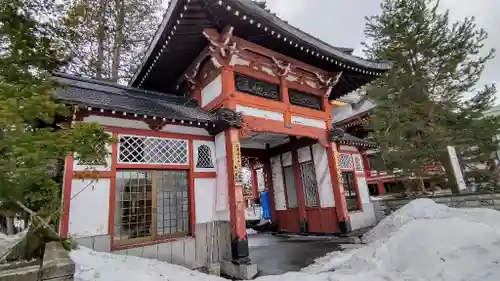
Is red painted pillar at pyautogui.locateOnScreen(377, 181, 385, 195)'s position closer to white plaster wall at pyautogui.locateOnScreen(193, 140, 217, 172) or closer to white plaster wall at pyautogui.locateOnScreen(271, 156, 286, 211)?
white plaster wall at pyautogui.locateOnScreen(271, 156, 286, 211)

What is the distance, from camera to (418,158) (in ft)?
36.5

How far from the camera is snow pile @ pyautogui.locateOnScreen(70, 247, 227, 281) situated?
358 cm

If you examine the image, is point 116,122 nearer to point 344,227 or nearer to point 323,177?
point 323,177

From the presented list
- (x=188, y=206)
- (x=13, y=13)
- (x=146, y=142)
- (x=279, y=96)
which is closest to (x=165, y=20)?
(x=146, y=142)

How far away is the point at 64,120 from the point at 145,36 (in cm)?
980

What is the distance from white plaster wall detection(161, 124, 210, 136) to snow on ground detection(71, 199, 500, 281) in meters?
3.10

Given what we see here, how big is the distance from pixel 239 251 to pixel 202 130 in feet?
10.8

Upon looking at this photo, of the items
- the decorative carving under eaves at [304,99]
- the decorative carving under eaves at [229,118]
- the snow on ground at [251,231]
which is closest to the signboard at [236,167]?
the decorative carving under eaves at [229,118]

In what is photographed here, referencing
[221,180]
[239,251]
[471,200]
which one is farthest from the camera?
[471,200]

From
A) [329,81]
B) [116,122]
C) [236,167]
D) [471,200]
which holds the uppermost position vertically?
[329,81]

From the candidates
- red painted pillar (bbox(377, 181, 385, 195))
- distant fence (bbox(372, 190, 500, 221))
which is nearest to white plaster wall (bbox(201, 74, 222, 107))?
distant fence (bbox(372, 190, 500, 221))

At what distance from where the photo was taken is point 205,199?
21.8 feet

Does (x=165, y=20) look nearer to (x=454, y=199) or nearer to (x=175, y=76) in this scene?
(x=175, y=76)

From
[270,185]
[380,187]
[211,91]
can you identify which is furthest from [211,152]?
[380,187]
